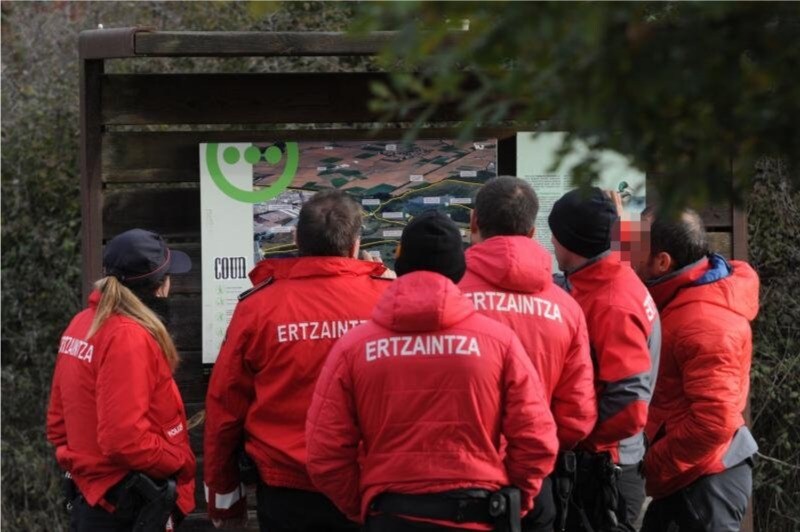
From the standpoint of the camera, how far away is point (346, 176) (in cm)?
570

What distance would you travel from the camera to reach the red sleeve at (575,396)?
3.91 m

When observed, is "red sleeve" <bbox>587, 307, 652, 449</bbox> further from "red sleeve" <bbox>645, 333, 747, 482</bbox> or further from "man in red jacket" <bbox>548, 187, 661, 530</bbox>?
"red sleeve" <bbox>645, 333, 747, 482</bbox>

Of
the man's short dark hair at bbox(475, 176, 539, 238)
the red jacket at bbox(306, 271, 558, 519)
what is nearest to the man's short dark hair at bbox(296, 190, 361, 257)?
the man's short dark hair at bbox(475, 176, 539, 238)

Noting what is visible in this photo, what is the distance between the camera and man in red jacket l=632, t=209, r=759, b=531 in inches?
167

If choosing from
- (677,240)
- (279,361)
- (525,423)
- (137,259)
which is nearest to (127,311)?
(137,259)

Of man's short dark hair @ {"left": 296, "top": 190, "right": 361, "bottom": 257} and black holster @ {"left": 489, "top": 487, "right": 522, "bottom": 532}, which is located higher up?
man's short dark hair @ {"left": 296, "top": 190, "right": 361, "bottom": 257}

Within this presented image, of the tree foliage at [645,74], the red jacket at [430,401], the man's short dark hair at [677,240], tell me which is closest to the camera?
the tree foliage at [645,74]

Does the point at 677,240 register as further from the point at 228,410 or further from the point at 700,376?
the point at 228,410

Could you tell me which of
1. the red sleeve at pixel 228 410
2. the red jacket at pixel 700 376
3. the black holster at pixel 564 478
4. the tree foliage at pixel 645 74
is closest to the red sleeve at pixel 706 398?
the red jacket at pixel 700 376

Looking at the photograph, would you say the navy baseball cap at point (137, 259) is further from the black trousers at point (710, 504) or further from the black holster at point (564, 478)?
the black trousers at point (710, 504)

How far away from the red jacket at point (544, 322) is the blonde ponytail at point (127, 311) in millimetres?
1153

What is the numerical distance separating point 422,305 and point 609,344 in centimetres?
93

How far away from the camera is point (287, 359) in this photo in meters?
4.11

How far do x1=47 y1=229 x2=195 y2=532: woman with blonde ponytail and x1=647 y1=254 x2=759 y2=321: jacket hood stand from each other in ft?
6.10
